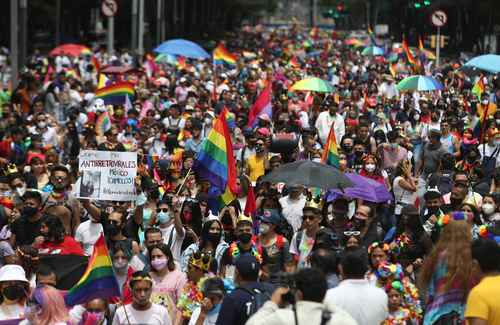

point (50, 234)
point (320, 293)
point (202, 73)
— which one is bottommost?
point (202, 73)

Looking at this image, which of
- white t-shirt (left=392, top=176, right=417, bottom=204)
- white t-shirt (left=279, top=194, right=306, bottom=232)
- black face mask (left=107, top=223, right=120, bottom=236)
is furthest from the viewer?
white t-shirt (left=392, top=176, right=417, bottom=204)

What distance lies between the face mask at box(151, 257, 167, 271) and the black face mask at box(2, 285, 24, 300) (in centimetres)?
124

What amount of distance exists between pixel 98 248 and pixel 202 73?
29.9 meters

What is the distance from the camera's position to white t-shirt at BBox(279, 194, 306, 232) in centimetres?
1378

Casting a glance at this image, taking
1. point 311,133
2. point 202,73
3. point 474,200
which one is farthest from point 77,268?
point 202,73


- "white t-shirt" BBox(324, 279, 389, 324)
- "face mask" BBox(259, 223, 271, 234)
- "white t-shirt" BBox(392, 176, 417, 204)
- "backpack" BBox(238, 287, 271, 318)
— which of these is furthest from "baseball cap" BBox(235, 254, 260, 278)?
"white t-shirt" BBox(392, 176, 417, 204)

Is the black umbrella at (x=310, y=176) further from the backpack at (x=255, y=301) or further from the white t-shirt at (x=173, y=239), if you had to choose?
the backpack at (x=255, y=301)

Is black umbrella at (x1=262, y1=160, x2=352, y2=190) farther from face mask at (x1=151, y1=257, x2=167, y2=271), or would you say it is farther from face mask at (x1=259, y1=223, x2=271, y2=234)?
face mask at (x1=151, y1=257, x2=167, y2=271)

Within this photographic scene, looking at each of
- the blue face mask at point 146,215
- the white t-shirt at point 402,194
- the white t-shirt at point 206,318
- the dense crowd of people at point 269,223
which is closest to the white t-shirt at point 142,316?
the dense crowd of people at point 269,223

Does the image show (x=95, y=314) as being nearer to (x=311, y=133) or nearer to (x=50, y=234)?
(x=50, y=234)

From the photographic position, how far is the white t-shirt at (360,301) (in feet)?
27.3

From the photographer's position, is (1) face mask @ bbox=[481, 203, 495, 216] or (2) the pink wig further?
(1) face mask @ bbox=[481, 203, 495, 216]

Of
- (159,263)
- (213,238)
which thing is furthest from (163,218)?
(159,263)

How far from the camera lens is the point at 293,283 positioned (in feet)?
25.2
